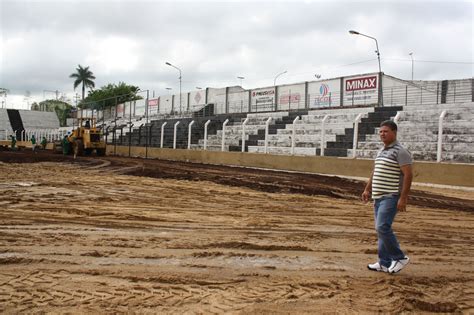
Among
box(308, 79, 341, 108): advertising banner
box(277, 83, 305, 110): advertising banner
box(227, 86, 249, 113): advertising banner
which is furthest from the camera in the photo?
box(227, 86, 249, 113): advertising banner

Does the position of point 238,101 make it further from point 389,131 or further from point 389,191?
point 389,191

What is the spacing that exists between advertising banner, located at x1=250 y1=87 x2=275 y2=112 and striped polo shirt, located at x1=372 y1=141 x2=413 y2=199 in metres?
34.0

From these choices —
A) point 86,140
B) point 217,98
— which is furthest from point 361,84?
point 86,140

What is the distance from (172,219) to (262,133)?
A: 1887cm

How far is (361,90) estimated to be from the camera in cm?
3192

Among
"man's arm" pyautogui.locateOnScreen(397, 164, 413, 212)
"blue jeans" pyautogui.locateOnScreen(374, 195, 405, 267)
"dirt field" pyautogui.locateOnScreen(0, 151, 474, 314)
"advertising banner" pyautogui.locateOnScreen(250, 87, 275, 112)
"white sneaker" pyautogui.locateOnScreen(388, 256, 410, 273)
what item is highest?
"advertising banner" pyautogui.locateOnScreen(250, 87, 275, 112)

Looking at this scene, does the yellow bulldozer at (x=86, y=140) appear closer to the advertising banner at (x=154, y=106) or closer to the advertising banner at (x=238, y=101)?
the advertising banner at (x=238, y=101)

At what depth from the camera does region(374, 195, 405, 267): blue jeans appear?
442cm

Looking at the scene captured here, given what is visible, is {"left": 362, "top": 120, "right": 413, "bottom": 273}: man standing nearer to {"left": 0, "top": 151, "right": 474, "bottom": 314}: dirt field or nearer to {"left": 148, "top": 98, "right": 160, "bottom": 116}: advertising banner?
{"left": 0, "top": 151, "right": 474, "bottom": 314}: dirt field

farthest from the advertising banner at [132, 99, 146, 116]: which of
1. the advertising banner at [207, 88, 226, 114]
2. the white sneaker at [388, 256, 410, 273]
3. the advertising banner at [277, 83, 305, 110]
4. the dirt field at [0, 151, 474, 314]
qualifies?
the white sneaker at [388, 256, 410, 273]

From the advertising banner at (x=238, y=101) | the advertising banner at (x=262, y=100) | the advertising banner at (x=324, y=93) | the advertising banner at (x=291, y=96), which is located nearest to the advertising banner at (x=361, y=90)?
the advertising banner at (x=324, y=93)

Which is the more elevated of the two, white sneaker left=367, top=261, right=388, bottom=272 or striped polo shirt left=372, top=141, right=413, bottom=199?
striped polo shirt left=372, top=141, right=413, bottom=199

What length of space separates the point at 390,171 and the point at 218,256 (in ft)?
6.88

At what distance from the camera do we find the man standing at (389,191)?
437 centimetres
